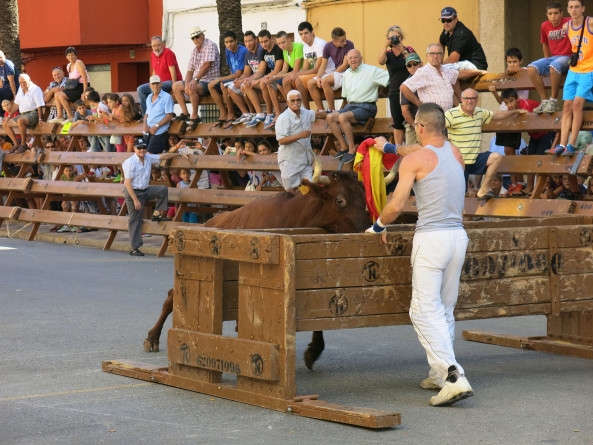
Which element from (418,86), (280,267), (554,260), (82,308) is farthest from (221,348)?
(418,86)

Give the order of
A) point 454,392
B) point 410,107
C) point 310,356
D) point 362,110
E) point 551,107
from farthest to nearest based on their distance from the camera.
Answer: point 362,110, point 410,107, point 551,107, point 310,356, point 454,392

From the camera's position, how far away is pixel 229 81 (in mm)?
19891

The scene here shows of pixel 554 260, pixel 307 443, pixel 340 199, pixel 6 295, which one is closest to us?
pixel 307 443

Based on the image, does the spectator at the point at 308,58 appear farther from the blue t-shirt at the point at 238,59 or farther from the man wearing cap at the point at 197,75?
the man wearing cap at the point at 197,75

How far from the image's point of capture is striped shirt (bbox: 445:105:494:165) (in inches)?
584

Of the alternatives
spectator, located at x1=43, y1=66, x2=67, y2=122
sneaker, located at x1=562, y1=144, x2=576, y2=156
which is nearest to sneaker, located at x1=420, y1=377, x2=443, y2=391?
sneaker, located at x1=562, y1=144, x2=576, y2=156

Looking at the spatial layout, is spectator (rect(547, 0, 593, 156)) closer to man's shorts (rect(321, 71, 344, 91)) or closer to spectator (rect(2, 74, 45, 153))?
man's shorts (rect(321, 71, 344, 91))

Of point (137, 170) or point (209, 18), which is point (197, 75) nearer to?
point (137, 170)

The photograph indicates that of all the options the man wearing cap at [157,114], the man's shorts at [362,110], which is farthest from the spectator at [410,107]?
the man wearing cap at [157,114]

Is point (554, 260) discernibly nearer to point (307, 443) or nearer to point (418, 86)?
point (307, 443)

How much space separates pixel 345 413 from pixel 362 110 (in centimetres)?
1002

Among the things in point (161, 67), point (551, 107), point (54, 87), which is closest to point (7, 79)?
point (54, 87)

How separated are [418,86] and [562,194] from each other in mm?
2355

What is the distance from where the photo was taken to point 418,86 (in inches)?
612
